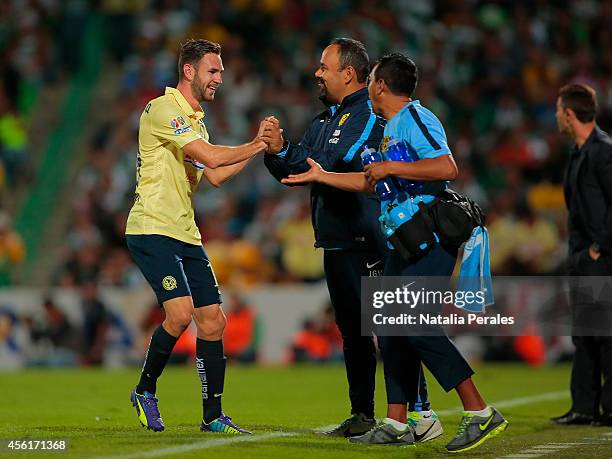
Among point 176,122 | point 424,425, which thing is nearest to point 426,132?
point 176,122

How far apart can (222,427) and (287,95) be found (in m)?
12.4

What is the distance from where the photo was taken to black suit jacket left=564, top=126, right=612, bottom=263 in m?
9.39

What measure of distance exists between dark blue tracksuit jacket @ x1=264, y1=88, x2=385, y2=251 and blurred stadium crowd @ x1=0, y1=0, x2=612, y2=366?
8444 millimetres

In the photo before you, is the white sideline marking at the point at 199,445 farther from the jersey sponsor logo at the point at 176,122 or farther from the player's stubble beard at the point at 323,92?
the player's stubble beard at the point at 323,92

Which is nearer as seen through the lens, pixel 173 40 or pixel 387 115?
pixel 387 115

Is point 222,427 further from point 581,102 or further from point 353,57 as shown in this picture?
point 581,102

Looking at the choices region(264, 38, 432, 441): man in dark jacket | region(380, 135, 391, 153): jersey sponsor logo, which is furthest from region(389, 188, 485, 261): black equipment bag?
region(264, 38, 432, 441): man in dark jacket

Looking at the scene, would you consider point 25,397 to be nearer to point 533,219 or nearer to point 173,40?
point 533,219

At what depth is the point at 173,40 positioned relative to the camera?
21484mm

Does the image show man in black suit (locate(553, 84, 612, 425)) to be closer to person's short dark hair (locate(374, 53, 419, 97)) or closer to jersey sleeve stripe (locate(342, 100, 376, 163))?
jersey sleeve stripe (locate(342, 100, 376, 163))

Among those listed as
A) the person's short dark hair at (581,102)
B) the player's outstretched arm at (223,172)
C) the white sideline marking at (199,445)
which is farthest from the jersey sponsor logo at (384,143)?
the person's short dark hair at (581,102)

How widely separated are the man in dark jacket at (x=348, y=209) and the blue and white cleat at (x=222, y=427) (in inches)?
25.0

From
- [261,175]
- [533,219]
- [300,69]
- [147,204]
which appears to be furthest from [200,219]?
[147,204]

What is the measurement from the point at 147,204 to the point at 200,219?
10393 mm
